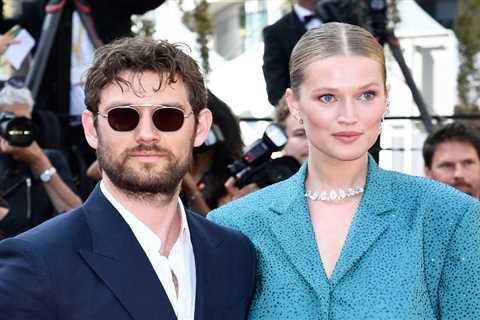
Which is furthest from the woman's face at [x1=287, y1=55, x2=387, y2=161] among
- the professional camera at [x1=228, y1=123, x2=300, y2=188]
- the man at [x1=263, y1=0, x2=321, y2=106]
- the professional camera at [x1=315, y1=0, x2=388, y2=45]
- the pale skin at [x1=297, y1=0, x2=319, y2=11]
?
the pale skin at [x1=297, y1=0, x2=319, y2=11]

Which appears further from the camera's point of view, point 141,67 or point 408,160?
point 408,160

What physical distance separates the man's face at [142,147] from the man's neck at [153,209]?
0.7 inches

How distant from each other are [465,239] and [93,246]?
92 centimetres

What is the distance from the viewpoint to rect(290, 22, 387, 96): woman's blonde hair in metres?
2.68

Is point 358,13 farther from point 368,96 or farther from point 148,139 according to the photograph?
point 148,139

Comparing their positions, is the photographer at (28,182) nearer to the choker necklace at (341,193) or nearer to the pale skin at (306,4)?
the pale skin at (306,4)

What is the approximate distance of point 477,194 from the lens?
185 inches

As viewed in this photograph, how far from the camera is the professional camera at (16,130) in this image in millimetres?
4750

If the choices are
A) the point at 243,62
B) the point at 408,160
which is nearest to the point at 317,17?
the point at 408,160

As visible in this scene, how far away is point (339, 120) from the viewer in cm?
264

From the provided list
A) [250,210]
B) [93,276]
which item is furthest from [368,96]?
[93,276]

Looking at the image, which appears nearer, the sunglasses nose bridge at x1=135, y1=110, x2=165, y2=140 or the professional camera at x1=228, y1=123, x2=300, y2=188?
the sunglasses nose bridge at x1=135, y1=110, x2=165, y2=140

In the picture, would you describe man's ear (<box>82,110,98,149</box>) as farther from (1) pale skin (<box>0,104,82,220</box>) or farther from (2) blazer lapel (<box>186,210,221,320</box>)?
(1) pale skin (<box>0,104,82,220</box>)

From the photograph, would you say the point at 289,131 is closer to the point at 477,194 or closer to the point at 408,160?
the point at 477,194
